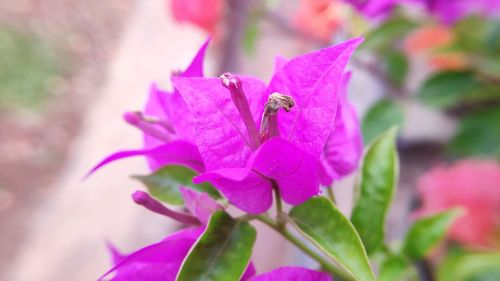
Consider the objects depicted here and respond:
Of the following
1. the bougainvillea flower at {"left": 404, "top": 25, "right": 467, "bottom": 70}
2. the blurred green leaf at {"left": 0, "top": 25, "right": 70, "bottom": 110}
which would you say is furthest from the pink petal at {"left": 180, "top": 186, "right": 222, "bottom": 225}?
the blurred green leaf at {"left": 0, "top": 25, "right": 70, "bottom": 110}

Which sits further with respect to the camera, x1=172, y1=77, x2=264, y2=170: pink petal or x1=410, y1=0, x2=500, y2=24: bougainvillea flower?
x1=410, y1=0, x2=500, y2=24: bougainvillea flower

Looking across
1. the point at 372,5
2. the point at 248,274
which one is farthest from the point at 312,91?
the point at 372,5

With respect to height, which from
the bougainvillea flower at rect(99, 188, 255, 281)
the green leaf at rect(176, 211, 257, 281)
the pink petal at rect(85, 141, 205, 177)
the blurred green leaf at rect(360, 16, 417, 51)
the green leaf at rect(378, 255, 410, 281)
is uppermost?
the blurred green leaf at rect(360, 16, 417, 51)

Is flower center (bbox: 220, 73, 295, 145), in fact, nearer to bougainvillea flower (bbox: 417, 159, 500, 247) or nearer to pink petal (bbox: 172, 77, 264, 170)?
pink petal (bbox: 172, 77, 264, 170)

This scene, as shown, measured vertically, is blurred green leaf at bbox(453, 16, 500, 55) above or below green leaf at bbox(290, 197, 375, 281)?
above

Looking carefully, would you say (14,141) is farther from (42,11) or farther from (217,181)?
(217,181)

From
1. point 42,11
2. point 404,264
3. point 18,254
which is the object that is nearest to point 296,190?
point 404,264

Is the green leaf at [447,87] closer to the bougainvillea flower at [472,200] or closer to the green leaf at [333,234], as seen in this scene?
the bougainvillea flower at [472,200]
